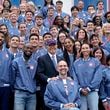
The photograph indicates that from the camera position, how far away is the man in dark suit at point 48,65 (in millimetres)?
9570

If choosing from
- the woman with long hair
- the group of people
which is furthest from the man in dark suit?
the woman with long hair

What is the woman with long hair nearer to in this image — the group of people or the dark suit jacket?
the group of people

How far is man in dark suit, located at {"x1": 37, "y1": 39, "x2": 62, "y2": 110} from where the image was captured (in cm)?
957

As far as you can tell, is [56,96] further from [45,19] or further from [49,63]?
[45,19]

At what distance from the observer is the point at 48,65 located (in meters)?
9.63

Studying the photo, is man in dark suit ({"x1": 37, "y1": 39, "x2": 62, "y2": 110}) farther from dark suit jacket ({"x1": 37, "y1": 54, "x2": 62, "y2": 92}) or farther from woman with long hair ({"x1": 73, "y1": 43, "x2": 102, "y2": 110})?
woman with long hair ({"x1": 73, "y1": 43, "x2": 102, "y2": 110})

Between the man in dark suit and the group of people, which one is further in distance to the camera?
the man in dark suit

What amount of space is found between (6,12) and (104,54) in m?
3.73

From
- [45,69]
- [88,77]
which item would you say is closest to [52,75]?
[45,69]

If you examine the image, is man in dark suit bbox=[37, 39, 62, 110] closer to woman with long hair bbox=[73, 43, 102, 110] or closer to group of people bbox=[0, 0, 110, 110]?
group of people bbox=[0, 0, 110, 110]

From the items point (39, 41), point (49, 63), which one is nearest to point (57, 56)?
point (49, 63)

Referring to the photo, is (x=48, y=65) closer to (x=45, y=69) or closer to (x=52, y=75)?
(x=45, y=69)

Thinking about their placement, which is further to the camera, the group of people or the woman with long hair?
the woman with long hair

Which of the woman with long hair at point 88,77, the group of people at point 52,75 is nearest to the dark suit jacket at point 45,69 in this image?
the group of people at point 52,75
